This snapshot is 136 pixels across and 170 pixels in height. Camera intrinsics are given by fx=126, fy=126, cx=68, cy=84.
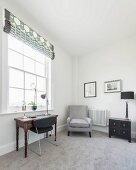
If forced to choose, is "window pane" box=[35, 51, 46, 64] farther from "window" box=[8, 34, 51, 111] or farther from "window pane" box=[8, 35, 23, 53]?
"window pane" box=[8, 35, 23, 53]

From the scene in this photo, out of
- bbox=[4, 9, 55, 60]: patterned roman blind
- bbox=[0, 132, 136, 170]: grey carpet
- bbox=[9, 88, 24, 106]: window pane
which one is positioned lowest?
bbox=[0, 132, 136, 170]: grey carpet

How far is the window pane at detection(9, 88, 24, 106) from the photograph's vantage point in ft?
8.94

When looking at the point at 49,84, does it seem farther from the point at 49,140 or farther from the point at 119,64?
the point at 119,64

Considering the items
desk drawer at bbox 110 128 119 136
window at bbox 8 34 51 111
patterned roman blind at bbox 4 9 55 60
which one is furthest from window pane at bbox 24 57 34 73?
desk drawer at bbox 110 128 119 136

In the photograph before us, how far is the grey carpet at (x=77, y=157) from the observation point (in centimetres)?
201

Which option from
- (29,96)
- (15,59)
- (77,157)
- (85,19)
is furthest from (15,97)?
(85,19)

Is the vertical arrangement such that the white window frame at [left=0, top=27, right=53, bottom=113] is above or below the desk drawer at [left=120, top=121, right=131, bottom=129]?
above

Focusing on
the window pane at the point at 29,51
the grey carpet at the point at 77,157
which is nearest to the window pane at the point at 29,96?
the window pane at the point at 29,51

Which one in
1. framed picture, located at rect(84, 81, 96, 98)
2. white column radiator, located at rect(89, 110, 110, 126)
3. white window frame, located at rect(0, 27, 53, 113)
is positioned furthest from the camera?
framed picture, located at rect(84, 81, 96, 98)

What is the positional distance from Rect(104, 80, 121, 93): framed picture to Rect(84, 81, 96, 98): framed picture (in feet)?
→ 1.43

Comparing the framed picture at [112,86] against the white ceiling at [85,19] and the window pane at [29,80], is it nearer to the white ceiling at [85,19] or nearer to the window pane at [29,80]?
the white ceiling at [85,19]

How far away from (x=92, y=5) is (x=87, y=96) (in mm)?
2931

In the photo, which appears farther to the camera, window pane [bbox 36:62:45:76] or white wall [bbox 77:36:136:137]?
white wall [bbox 77:36:136:137]

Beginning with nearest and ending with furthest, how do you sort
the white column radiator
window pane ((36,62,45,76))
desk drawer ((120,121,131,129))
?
desk drawer ((120,121,131,129))
window pane ((36,62,45,76))
the white column radiator
